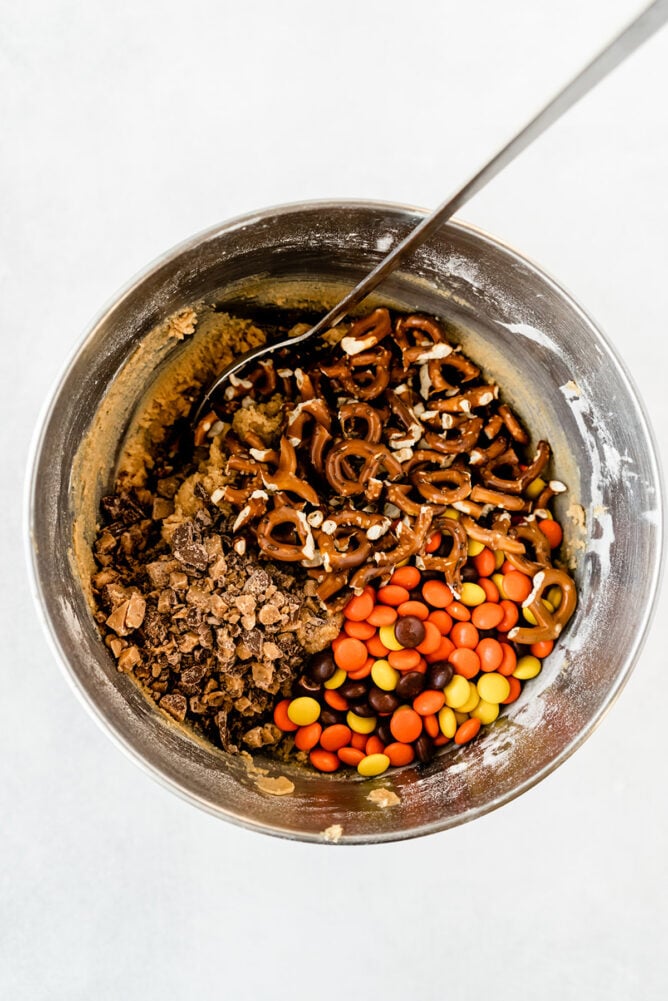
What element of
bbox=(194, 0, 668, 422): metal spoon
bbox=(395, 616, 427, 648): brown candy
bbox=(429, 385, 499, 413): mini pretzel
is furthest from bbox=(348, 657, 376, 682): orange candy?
bbox=(194, 0, 668, 422): metal spoon

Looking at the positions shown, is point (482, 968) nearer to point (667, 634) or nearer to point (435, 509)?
point (667, 634)

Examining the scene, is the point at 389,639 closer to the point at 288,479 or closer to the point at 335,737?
the point at 335,737

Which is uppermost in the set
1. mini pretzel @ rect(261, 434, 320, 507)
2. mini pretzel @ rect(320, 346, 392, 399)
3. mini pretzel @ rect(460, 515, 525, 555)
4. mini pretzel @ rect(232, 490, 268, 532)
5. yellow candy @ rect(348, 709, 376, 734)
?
mini pretzel @ rect(320, 346, 392, 399)

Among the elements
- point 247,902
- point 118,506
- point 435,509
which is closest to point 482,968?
point 247,902

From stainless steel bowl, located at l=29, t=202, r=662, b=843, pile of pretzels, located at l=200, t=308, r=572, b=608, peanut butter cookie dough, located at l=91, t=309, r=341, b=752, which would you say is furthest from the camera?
pile of pretzels, located at l=200, t=308, r=572, b=608

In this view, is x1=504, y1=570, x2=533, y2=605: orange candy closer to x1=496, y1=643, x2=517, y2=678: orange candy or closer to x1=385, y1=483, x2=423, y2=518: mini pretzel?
x1=496, y1=643, x2=517, y2=678: orange candy

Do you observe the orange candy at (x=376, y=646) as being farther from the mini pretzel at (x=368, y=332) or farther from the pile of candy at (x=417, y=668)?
the mini pretzel at (x=368, y=332)

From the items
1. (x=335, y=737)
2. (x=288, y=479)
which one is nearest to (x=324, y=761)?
(x=335, y=737)

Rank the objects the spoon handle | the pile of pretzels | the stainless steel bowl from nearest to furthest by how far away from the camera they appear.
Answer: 1. the spoon handle
2. the stainless steel bowl
3. the pile of pretzels
